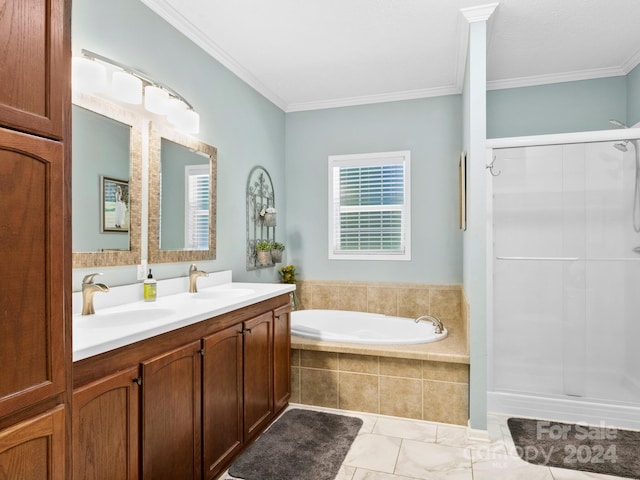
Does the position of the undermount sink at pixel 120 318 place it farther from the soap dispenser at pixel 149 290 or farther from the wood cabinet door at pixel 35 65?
the wood cabinet door at pixel 35 65

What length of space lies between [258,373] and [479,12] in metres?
2.49

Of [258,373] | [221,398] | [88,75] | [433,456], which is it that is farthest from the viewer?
[258,373]

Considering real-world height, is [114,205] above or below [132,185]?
below

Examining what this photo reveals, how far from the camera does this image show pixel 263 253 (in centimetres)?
349

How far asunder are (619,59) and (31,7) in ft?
12.3

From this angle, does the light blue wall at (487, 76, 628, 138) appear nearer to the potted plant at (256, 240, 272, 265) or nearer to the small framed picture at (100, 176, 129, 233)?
the potted plant at (256, 240, 272, 265)

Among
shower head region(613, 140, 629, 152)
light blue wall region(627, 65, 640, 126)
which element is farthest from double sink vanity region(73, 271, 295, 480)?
light blue wall region(627, 65, 640, 126)

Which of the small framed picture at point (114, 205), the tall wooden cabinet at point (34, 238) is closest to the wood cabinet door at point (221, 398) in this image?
the small framed picture at point (114, 205)

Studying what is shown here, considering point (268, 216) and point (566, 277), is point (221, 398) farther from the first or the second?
point (566, 277)

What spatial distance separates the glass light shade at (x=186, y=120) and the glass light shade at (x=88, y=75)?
49cm

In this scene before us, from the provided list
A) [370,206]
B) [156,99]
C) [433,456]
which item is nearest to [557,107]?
[370,206]

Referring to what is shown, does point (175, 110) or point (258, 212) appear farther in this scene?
point (258, 212)

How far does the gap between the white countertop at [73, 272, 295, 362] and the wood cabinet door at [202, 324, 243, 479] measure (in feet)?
0.53

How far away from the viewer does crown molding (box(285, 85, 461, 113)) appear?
146 inches
